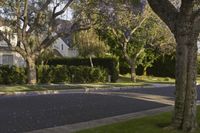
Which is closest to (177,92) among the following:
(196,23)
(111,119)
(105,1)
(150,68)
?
(196,23)

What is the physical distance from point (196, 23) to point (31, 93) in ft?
55.1

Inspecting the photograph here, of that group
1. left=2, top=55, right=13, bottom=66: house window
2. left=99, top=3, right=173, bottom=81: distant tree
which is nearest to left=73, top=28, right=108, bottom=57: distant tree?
left=99, top=3, right=173, bottom=81: distant tree

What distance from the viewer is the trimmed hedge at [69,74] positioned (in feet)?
120

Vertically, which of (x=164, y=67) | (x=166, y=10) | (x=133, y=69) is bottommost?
(x=133, y=69)

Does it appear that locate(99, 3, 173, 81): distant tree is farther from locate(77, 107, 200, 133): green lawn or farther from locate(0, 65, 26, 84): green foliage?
locate(77, 107, 200, 133): green lawn

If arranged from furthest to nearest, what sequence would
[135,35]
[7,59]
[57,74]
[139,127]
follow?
1. [7,59]
2. [135,35]
3. [57,74]
4. [139,127]

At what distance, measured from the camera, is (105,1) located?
29.9 metres

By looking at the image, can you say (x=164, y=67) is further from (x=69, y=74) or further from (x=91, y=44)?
(x=69, y=74)

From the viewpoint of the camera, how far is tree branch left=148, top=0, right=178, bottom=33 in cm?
1096

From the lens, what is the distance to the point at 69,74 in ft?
126

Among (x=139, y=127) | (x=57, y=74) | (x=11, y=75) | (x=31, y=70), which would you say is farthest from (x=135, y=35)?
(x=139, y=127)

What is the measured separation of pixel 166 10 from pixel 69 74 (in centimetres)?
2782

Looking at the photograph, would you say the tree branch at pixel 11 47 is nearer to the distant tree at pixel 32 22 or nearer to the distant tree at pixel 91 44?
the distant tree at pixel 32 22

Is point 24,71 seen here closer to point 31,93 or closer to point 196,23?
point 31,93
